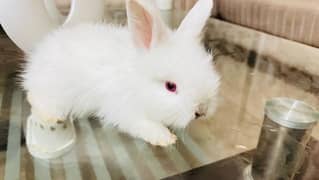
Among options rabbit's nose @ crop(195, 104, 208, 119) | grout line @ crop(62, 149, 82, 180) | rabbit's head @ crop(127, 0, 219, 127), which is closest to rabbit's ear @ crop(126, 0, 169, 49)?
rabbit's head @ crop(127, 0, 219, 127)

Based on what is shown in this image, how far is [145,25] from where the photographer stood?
495mm

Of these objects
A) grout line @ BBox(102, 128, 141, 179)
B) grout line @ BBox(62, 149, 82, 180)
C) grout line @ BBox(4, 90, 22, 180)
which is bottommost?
grout line @ BBox(102, 128, 141, 179)

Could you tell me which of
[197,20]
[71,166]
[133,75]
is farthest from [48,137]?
[197,20]

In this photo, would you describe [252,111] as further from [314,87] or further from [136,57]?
[136,57]

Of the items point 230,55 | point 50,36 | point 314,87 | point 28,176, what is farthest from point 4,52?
point 314,87

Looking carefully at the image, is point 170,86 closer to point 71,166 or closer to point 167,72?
point 167,72

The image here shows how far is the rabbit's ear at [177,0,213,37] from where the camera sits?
0.55 metres

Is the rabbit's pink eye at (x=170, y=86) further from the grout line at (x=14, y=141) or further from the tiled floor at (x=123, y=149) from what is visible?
the grout line at (x=14, y=141)

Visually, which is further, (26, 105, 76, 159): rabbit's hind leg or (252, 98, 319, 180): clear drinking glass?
(26, 105, 76, 159): rabbit's hind leg

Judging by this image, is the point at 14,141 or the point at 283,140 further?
the point at 14,141

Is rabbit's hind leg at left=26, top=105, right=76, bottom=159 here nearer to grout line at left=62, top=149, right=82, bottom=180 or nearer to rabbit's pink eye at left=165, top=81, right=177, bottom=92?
grout line at left=62, top=149, right=82, bottom=180

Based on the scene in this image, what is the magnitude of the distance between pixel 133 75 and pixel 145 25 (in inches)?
3.2

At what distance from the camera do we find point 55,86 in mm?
555

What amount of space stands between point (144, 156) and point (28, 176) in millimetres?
192
